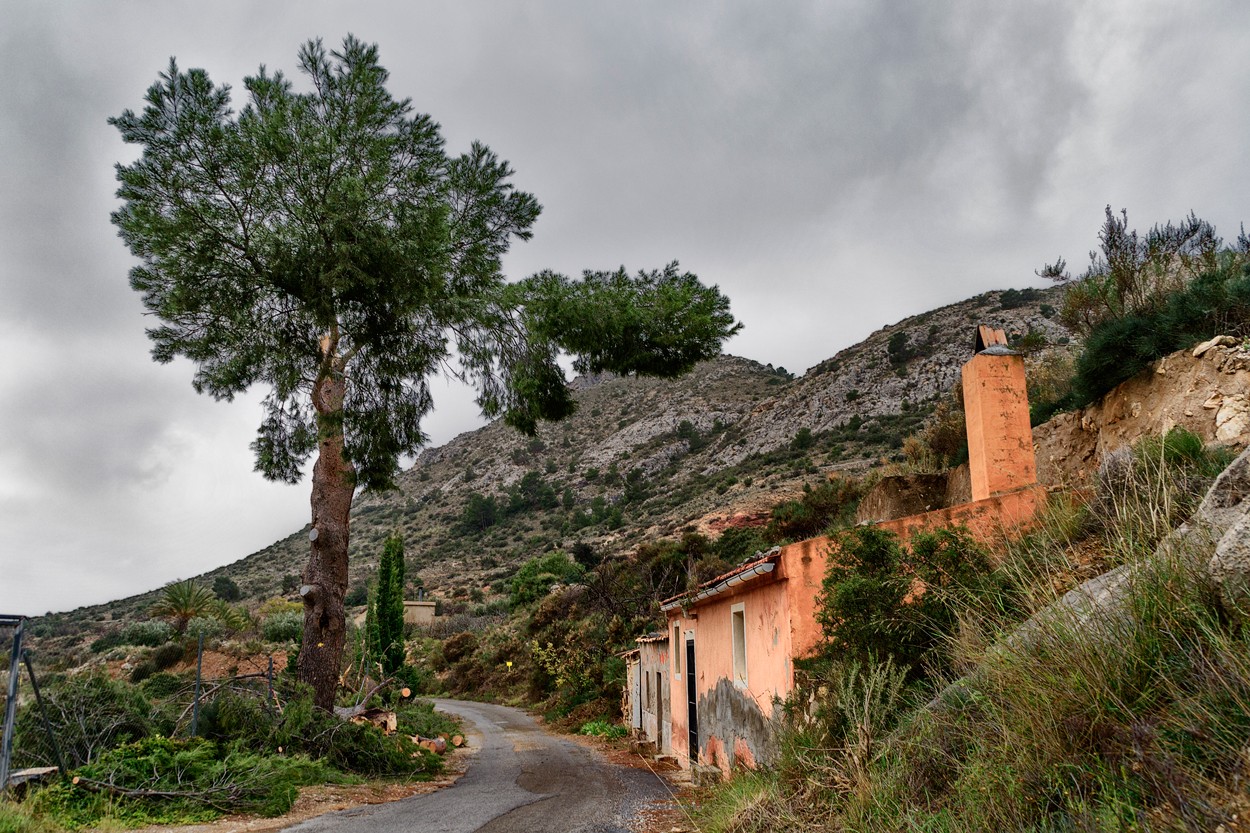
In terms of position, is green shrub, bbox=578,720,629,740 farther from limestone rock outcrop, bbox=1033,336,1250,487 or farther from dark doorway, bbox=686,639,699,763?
limestone rock outcrop, bbox=1033,336,1250,487

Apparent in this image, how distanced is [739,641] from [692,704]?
3.63 m

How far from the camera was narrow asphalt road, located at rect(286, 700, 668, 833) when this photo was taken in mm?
9367

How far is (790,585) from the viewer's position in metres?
9.70

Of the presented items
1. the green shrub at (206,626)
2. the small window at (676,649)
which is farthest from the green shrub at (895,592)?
the green shrub at (206,626)

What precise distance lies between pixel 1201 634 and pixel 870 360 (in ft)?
161

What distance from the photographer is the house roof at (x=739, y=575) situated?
995cm

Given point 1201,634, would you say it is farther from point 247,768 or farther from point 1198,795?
point 247,768

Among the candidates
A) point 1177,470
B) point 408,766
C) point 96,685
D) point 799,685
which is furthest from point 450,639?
point 1177,470

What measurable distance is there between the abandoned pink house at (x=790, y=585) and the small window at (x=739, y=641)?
0.05ft

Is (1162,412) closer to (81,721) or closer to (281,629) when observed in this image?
(81,721)

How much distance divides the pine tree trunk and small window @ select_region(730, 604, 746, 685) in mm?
6899

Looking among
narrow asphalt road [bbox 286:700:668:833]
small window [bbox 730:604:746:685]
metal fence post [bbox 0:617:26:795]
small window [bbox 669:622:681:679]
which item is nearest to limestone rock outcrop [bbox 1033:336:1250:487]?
small window [bbox 730:604:746:685]

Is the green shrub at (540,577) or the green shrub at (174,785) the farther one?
the green shrub at (540,577)

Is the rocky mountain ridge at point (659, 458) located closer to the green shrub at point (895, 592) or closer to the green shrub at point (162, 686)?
the green shrub at point (162, 686)
